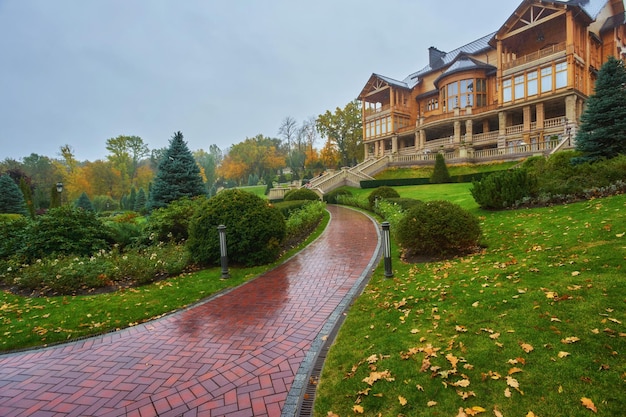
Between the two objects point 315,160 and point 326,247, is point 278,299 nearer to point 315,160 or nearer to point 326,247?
point 326,247

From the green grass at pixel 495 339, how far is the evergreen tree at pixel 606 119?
9.37 metres

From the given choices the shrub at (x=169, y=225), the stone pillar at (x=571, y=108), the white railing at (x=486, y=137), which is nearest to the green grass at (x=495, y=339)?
the shrub at (x=169, y=225)

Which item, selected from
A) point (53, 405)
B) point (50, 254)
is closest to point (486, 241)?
point (53, 405)

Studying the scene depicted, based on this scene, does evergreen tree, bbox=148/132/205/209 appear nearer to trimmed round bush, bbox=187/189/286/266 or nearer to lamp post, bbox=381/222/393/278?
trimmed round bush, bbox=187/189/286/266

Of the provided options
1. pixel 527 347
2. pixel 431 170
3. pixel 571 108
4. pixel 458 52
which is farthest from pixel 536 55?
pixel 527 347

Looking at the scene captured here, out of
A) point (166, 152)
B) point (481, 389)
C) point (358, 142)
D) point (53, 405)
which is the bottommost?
point (53, 405)

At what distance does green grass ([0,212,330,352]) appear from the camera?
5.15m

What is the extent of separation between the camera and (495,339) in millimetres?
3600

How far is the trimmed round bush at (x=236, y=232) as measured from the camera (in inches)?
341

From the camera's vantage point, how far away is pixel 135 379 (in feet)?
12.5

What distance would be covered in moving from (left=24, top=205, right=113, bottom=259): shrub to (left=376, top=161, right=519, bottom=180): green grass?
79.7 feet

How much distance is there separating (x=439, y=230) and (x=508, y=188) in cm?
533

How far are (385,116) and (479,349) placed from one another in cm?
4070

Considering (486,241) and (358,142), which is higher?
(358,142)
